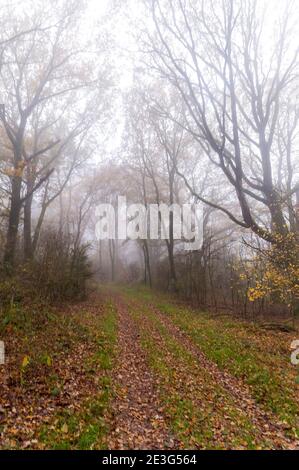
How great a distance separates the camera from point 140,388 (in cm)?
610

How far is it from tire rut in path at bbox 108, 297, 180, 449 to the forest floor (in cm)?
2

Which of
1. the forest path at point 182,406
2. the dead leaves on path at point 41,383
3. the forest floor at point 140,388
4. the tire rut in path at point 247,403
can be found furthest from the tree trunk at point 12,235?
the tire rut in path at point 247,403

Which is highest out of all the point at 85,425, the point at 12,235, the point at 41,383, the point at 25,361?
the point at 12,235

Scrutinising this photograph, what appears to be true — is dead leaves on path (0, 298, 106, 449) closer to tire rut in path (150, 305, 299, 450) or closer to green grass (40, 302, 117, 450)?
green grass (40, 302, 117, 450)

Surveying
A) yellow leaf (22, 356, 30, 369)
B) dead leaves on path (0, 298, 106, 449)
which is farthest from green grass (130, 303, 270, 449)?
yellow leaf (22, 356, 30, 369)

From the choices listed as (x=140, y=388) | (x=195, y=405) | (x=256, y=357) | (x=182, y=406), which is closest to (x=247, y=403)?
(x=195, y=405)

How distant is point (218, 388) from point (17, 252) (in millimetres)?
11605

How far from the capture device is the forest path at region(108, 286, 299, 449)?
4426 mm

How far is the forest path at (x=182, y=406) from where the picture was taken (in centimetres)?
443

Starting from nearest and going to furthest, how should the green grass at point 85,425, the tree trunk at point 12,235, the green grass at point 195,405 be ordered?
the green grass at point 85,425, the green grass at point 195,405, the tree trunk at point 12,235

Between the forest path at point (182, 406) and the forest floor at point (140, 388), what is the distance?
2 centimetres

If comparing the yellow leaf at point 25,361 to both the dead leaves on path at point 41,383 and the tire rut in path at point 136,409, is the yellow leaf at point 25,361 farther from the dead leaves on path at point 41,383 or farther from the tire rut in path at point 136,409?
the tire rut in path at point 136,409

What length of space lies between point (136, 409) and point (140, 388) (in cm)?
87

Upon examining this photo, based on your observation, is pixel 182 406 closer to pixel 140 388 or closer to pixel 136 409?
pixel 136 409
